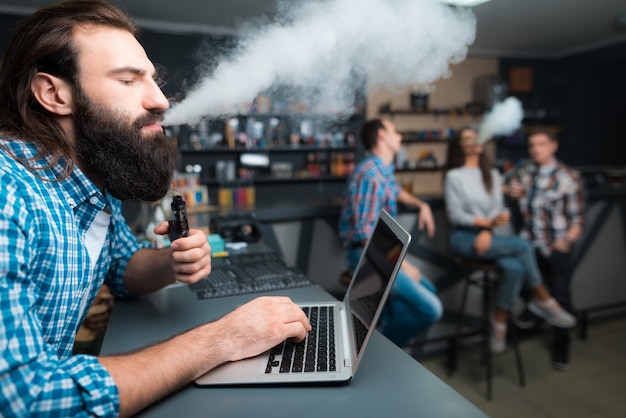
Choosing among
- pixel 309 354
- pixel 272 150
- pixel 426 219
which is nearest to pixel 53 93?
pixel 309 354

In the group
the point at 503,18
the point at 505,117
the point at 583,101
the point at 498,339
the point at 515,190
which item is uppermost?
the point at 503,18

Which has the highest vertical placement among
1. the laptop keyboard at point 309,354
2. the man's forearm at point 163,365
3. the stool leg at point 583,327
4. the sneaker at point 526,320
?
the man's forearm at point 163,365

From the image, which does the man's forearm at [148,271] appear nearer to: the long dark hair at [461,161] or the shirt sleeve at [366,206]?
the shirt sleeve at [366,206]

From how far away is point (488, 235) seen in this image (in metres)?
2.78

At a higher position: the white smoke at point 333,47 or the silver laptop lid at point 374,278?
the white smoke at point 333,47

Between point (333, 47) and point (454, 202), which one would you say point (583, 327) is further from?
point (333, 47)

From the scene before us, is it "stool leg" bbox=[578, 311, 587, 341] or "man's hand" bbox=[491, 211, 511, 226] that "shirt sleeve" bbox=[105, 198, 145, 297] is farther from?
"stool leg" bbox=[578, 311, 587, 341]

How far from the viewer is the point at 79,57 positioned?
934 millimetres

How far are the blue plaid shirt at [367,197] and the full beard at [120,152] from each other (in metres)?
1.48

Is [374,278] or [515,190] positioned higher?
[515,190]

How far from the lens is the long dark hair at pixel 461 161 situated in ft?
9.95

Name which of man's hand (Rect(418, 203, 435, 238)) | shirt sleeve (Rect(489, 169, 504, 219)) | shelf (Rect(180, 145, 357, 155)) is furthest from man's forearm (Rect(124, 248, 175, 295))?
shelf (Rect(180, 145, 357, 155))

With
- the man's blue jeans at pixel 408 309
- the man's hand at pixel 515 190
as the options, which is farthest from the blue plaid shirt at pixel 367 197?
the man's hand at pixel 515 190

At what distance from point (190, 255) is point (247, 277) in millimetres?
455
